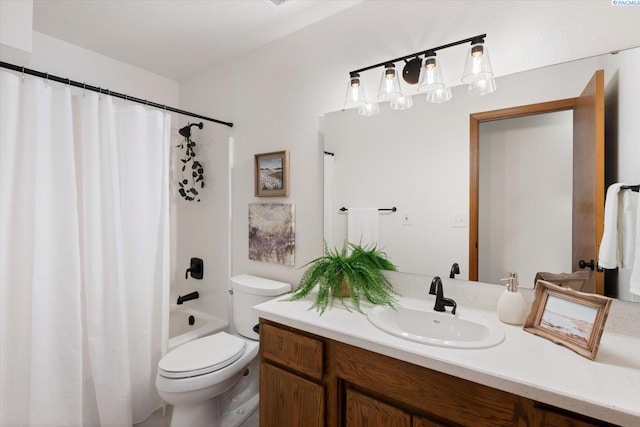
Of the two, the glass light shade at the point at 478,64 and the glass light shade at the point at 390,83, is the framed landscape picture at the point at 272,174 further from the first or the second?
the glass light shade at the point at 478,64

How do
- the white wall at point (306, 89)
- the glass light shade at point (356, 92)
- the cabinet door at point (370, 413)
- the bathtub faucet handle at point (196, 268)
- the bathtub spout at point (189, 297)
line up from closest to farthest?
the cabinet door at point (370, 413) → the white wall at point (306, 89) → the glass light shade at point (356, 92) → the bathtub spout at point (189, 297) → the bathtub faucet handle at point (196, 268)

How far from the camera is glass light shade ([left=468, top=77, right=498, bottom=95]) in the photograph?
49.6 inches

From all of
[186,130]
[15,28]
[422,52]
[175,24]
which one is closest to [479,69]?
[422,52]

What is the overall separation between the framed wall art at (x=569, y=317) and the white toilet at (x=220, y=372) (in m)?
1.32

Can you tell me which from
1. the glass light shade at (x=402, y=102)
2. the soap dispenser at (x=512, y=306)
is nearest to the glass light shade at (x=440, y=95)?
the glass light shade at (x=402, y=102)

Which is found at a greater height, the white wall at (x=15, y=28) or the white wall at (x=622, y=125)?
the white wall at (x=15, y=28)

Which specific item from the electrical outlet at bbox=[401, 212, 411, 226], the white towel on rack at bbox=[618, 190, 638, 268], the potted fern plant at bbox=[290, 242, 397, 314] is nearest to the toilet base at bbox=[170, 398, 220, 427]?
the potted fern plant at bbox=[290, 242, 397, 314]

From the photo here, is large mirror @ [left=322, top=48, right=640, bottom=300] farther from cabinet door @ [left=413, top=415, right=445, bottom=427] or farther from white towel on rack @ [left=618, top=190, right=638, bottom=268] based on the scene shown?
cabinet door @ [left=413, top=415, right=445, bottom=427]

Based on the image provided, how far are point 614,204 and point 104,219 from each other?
2404mm

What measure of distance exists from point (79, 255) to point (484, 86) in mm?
2169

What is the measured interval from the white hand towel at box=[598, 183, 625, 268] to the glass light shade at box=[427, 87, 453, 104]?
2.37 feet

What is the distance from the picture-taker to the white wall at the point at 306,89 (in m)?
1.34

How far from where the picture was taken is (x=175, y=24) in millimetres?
1895

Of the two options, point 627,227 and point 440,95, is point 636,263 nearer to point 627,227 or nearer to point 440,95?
point 627,227
